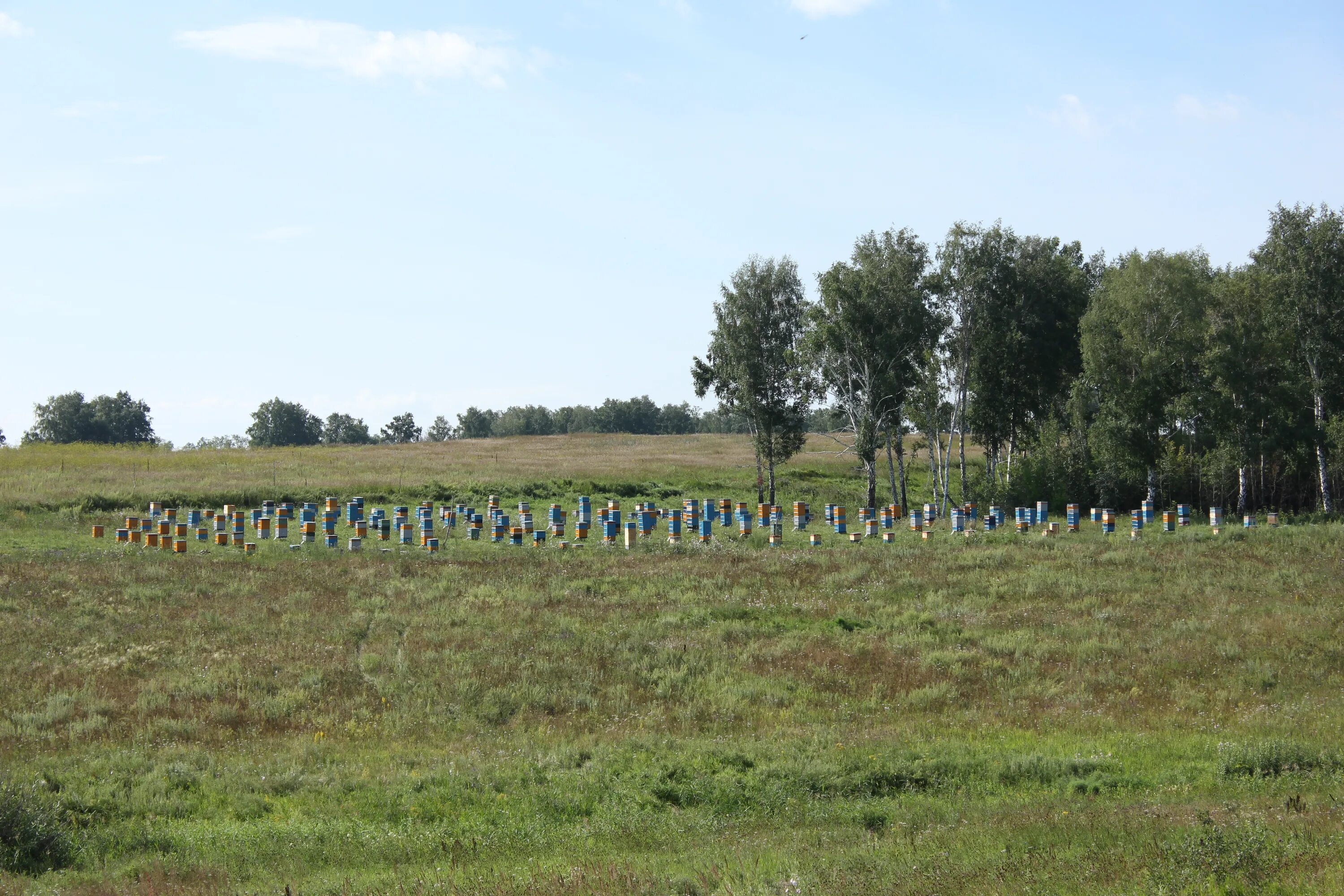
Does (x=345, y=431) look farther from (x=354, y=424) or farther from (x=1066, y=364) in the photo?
(x=1066, y=364)

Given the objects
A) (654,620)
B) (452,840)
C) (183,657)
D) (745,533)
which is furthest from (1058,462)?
(452,840)

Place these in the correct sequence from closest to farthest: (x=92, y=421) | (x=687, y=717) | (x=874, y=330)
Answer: (x=687, y=717) → (x=874, y=330) → (x=92, y=421)

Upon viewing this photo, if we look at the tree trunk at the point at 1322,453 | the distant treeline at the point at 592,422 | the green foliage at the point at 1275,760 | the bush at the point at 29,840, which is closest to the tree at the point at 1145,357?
the tree trunk at the point at 1322,453

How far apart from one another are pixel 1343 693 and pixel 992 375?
3664 centimetres

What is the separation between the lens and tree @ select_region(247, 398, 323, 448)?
161750 millimetres

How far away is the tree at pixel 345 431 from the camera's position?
176 m

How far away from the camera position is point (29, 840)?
1138 centimetres

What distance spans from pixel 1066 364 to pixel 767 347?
1535 centimetres

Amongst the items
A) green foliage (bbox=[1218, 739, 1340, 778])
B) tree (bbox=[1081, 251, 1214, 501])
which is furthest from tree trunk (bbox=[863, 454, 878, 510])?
green foliage (bbox=[1218, 739, 1340, 778])

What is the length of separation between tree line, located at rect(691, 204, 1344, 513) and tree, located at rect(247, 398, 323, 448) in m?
121

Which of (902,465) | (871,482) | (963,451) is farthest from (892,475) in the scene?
(963,451)

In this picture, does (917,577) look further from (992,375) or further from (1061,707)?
(992,375)

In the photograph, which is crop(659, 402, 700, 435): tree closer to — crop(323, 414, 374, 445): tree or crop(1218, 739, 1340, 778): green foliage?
crop(323, 414, 374, 445): tree

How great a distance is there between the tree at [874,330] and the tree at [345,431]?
444 feet
